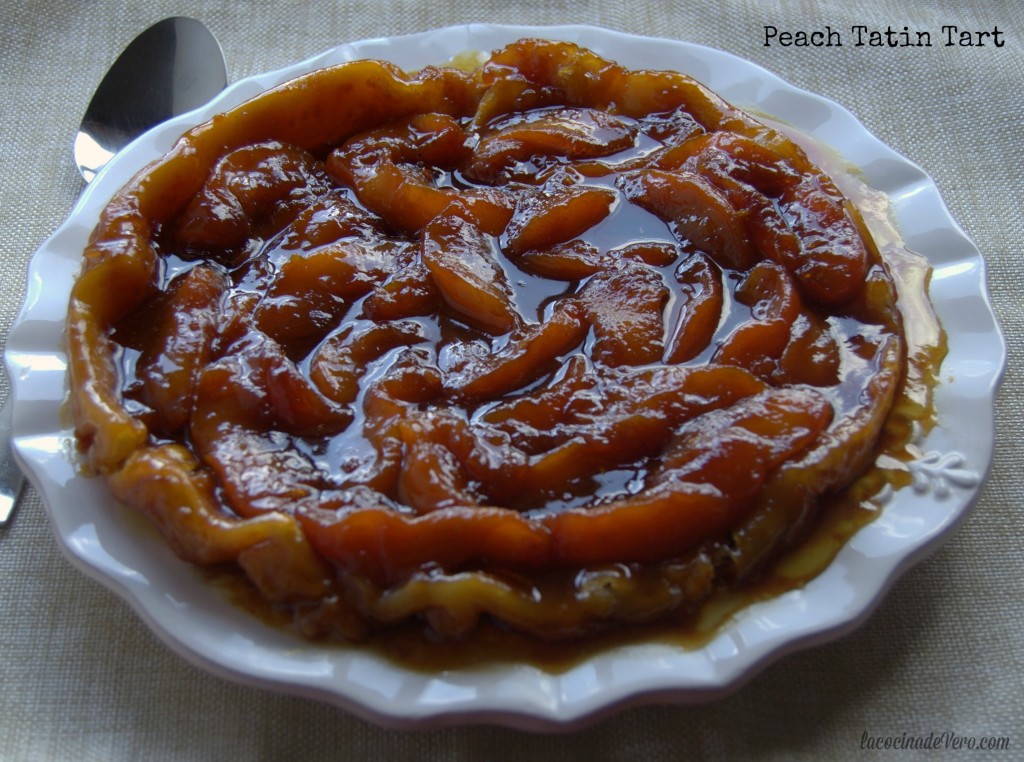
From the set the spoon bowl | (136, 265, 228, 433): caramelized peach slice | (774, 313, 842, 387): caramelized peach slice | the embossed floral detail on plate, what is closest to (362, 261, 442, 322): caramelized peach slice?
(136, 265, 228, 433): caramelized peach slice

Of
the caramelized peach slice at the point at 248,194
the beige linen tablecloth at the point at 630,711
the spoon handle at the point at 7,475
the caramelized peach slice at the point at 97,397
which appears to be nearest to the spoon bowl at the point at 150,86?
the beige linen tablecloth at the point at 630,711

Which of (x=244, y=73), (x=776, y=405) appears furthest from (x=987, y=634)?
(x=244, y=73)

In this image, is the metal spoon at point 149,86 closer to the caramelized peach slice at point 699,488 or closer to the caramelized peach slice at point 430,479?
the caramelized peach slice at point 430,479

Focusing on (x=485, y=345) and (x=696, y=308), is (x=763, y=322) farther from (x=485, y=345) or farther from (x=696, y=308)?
(x=485, y=345)

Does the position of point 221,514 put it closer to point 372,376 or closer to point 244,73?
point 372,376

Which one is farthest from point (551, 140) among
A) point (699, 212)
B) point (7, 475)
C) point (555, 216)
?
point (7, 475)
